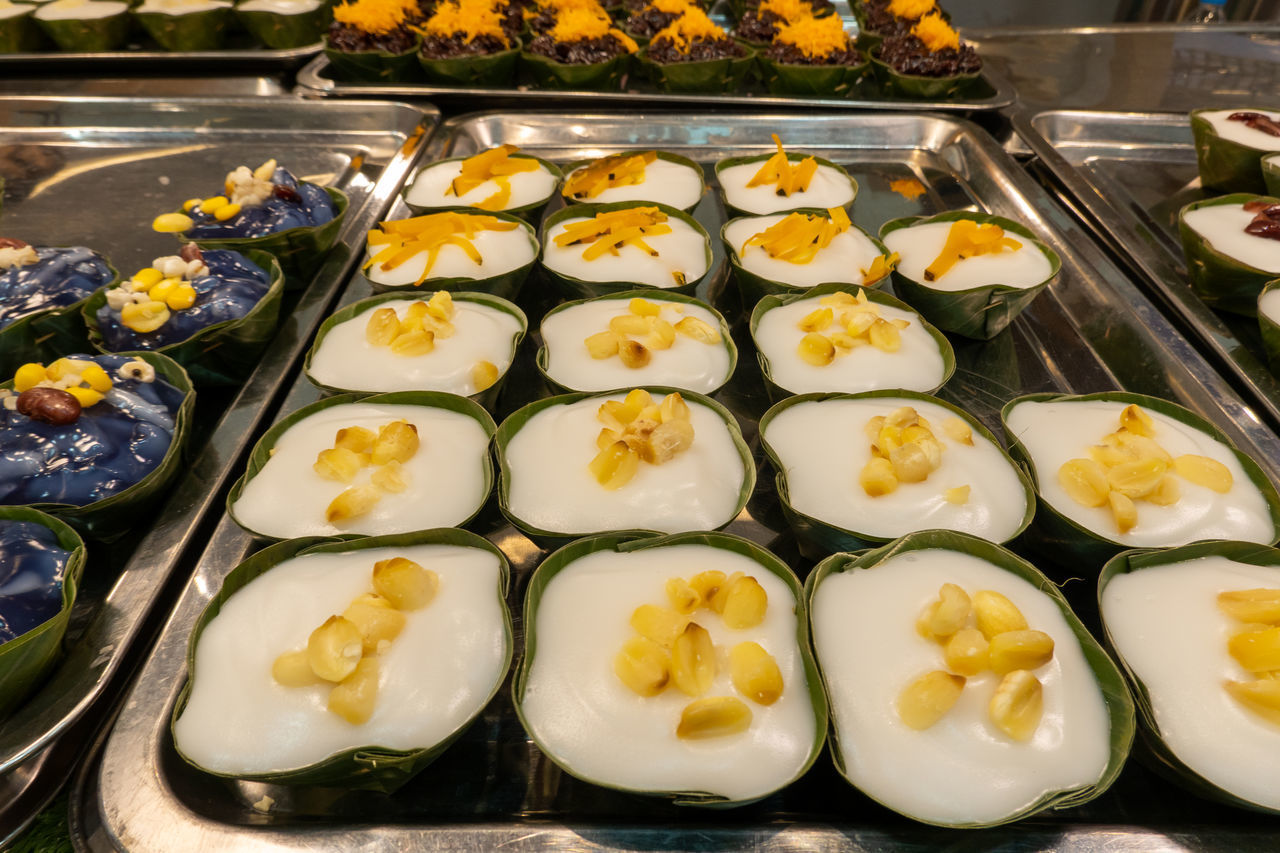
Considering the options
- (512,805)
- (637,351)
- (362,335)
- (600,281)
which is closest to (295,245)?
(362,335)

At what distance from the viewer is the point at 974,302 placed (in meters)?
2.17

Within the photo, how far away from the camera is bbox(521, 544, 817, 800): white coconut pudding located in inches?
45.0

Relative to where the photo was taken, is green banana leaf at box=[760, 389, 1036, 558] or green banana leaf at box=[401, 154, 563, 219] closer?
green banana leaf at box=[760, 389, 1036, 558]

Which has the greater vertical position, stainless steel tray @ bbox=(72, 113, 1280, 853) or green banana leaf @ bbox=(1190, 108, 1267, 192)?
green banana leaf @ bbox=(1190, 108, 1267, 192)

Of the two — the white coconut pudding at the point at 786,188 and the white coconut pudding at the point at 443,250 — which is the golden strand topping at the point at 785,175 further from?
the white coconut pudding at the point at 443,250

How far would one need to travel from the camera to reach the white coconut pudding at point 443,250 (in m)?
2.25

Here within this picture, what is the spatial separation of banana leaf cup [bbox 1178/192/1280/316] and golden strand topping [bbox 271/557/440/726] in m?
2.61

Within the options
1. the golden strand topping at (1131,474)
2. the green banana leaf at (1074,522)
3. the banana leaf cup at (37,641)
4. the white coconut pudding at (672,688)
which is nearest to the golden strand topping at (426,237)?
the banana leaf cup at (37,641)

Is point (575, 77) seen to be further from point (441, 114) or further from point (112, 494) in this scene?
point (112, 494)

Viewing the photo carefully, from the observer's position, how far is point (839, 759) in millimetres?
1156

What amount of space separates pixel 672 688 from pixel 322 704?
61 cm

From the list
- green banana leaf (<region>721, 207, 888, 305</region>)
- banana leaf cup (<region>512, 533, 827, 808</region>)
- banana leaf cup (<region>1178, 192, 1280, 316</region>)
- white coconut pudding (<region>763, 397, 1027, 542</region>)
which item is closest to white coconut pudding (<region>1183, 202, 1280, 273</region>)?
banana leaf cup (<region>1178, 192, 1280, 316</region>)

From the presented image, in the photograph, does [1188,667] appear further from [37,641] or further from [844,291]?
[37,641]

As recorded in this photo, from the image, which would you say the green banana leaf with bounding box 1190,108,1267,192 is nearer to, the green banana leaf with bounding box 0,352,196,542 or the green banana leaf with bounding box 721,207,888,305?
the green banana leaf with bounding box 721,207,888,305
